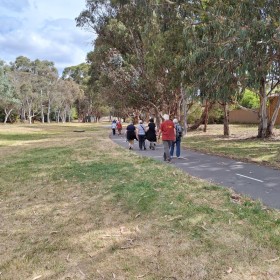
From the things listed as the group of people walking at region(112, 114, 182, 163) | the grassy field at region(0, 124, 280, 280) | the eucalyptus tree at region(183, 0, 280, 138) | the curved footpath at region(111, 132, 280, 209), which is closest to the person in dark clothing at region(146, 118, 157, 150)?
the group of people walking at region(112, 114, 182, 163)

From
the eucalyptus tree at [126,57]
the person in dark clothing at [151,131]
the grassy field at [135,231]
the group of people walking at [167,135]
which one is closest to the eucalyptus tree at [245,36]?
the group of people walking at [167,135]

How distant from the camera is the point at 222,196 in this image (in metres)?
7.09

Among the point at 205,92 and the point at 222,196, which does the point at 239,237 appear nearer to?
the point at 222,196

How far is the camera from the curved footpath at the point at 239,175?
7.46 m

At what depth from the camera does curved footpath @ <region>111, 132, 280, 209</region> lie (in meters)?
7.46

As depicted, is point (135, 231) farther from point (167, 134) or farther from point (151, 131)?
point (151, 131)

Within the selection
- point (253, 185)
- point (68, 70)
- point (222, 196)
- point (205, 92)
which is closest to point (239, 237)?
point (222, 196)

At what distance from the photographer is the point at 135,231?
17.7ft

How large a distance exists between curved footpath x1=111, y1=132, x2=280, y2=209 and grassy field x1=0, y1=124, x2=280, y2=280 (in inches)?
22.0

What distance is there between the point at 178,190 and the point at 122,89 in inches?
1021

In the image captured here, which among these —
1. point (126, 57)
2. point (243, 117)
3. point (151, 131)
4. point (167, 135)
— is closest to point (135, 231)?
point (167, 135)

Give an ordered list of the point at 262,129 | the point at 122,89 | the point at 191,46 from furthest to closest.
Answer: the point at 122,89 → the point at 262,129 → the point at 191,46

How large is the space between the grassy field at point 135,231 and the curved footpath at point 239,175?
0.56m

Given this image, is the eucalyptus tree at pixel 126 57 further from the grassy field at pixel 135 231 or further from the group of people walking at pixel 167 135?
the grassy field at pixel 135 231
